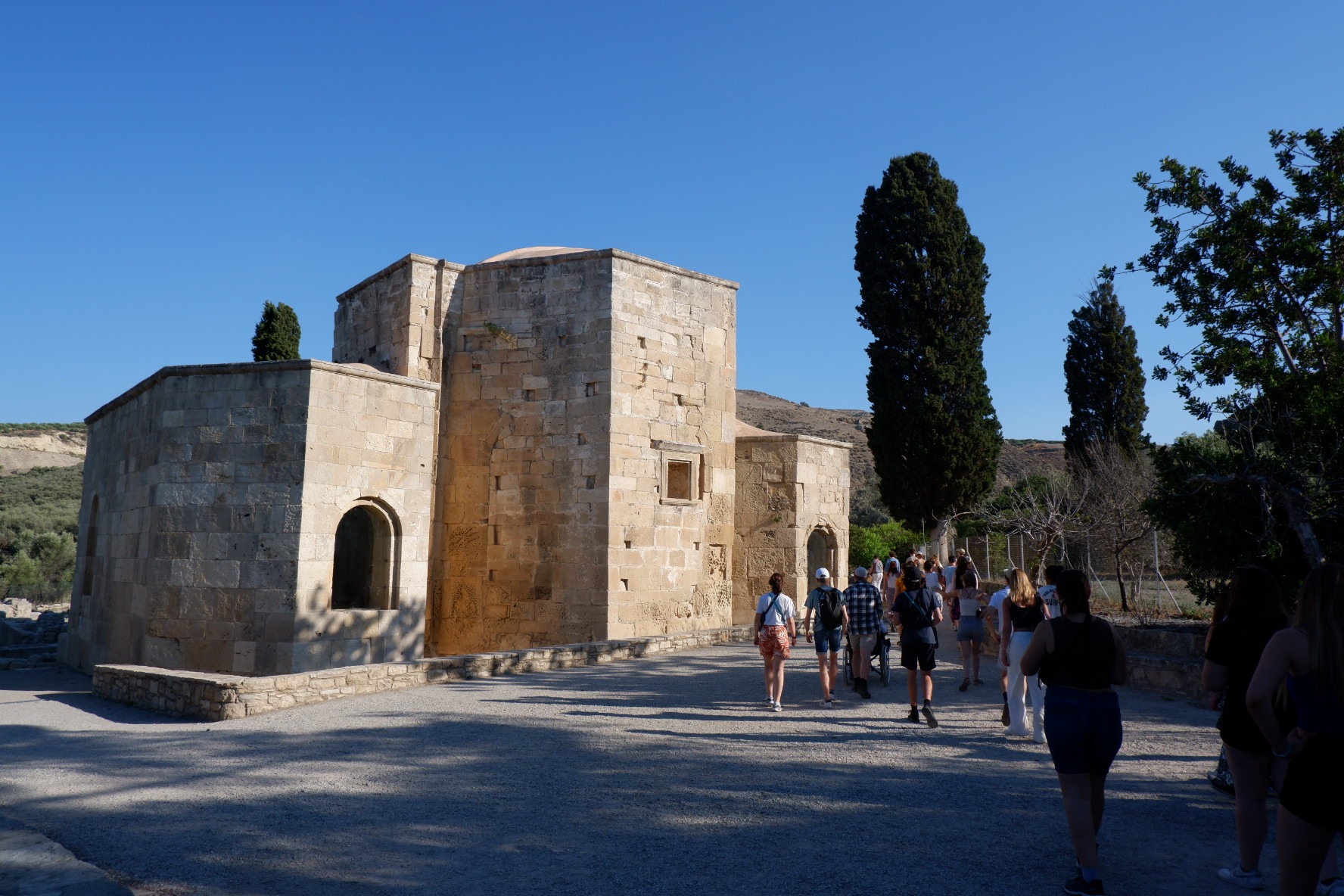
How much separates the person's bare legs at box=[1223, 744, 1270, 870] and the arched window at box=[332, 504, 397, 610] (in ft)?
34.5

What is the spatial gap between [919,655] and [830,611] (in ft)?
4.14

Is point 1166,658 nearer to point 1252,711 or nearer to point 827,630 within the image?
point 827,630

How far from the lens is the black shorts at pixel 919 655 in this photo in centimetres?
814

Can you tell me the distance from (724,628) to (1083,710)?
10910 mm

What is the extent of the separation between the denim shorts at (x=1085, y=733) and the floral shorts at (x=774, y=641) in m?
4.66

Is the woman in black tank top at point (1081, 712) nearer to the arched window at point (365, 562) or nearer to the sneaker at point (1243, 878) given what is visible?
the sneaker at point (1243, 878)

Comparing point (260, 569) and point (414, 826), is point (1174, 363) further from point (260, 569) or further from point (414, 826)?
point (260, 569)

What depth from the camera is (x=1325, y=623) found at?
3.47m

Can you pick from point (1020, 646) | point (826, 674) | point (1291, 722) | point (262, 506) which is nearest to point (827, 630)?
point (826, 674)

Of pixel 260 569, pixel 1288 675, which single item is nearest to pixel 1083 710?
pixel 1288 675

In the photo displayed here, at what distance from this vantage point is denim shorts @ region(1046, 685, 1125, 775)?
13.7ft

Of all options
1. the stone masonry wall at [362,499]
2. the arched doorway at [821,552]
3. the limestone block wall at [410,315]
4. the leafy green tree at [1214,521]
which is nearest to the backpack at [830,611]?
the leafy green tree at [1214,521]

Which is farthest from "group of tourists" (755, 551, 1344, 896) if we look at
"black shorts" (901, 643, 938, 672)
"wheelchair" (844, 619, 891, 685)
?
"wheelchair" (844, 619, 891, 685)

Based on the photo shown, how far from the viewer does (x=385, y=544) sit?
41.1ft
